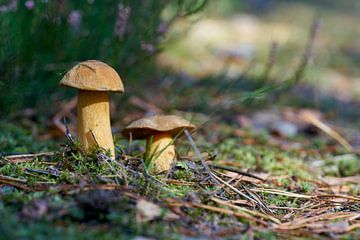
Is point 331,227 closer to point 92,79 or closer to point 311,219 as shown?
point 311,219

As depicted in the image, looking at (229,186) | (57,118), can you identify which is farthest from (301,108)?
(229,186)

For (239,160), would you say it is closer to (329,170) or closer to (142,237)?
(329,170)

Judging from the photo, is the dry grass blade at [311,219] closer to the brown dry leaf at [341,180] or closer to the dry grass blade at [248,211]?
the dry grass blade at [248,211]

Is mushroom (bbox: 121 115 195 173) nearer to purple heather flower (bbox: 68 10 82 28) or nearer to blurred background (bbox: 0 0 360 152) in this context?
blurred background (bbox: 0 0 360 152)

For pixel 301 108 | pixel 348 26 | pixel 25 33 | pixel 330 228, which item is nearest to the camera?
pixel 330 228

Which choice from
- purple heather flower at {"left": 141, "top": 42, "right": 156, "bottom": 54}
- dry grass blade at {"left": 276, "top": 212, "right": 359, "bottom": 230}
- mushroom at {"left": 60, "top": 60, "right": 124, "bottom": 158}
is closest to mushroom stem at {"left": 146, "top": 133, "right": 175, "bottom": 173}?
mushroom at {"left": 60, "top": 60, "right": 124, "bottom": 158}

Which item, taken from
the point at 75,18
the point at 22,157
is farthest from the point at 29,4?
the point at 22,157
